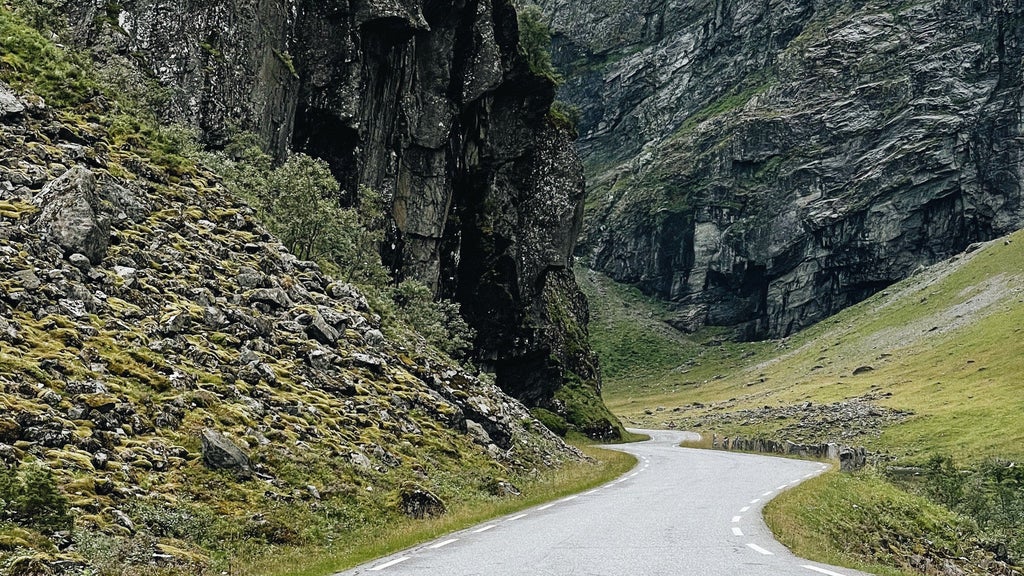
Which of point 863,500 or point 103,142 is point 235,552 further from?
point 863,500

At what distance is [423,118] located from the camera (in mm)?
64188

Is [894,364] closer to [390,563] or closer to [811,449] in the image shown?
[811,449]

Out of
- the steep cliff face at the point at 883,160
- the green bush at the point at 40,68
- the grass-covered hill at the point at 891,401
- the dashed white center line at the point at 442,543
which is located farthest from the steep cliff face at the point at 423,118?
the steep cliff face at the point at 883,160

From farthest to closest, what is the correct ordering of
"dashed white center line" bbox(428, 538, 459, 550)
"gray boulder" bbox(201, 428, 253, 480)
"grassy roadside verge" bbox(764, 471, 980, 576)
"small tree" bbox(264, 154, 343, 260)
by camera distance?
"small tree" bbox(264, 154, 343, 260) < "grassy roadside verge" bbox(764, 471, 980, 576) < "gray boulder" bbox(201, 428, 253, 480) < "dashed white center line" bbox(428, 538, 459, 550)

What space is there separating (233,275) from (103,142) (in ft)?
25.4

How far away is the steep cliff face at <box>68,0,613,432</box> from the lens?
136 feet

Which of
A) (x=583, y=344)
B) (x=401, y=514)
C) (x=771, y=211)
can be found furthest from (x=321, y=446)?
(x=771, y=211)

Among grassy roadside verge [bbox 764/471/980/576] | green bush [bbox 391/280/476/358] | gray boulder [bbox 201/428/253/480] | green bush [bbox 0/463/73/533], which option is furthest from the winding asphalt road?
green bush [bbox 391/280/476/358]

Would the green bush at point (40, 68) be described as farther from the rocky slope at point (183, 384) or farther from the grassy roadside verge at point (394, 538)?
the grassy roadside verge at point (394, 538)

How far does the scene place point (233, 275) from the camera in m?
24.2

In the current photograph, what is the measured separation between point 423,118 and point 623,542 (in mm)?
53725

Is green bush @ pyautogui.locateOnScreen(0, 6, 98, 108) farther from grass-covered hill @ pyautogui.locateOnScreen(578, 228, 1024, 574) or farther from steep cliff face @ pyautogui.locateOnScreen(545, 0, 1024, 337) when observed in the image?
steep cliff face @ pyautogui.locateOnScreen(545, 0, 1024, 337)

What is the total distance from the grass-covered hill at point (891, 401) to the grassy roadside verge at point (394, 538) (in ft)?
25.4

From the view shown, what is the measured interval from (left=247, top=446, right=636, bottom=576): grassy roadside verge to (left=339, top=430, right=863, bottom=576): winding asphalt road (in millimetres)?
564
